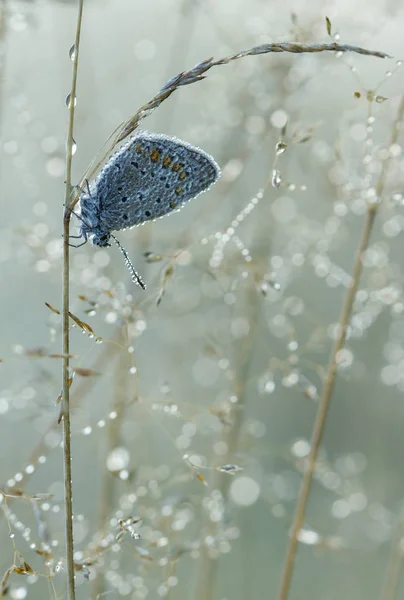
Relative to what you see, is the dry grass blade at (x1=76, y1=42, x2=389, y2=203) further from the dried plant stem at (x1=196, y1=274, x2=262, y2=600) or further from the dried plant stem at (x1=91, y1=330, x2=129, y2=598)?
the dried plant stem at (x1=196, y1=274, x2=262, y2=600)

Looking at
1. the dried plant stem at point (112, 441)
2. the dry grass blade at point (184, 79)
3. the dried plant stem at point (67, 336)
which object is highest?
the dry grass blade at point (184, 79)

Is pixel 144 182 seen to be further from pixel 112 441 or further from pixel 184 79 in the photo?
pixel 112 441

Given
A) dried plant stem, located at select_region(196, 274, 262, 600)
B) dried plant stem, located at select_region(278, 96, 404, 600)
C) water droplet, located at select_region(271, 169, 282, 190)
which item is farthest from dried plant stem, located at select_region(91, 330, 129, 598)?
water droplet, located at select_region(271, 169, 282, 190)

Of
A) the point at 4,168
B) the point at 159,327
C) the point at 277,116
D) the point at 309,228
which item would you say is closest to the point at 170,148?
the point at 277,116

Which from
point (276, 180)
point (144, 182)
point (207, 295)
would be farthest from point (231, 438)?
point (276, 180)

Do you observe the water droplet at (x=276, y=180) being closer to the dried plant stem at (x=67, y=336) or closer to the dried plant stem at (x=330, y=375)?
the dried plant stem at (x=67, y=336)

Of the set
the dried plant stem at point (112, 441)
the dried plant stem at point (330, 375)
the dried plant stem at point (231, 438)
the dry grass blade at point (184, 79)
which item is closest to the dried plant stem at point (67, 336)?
the dry grass blade at point (184, 79)
